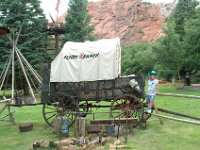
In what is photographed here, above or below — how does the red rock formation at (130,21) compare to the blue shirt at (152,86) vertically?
above

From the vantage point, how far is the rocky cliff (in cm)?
8662

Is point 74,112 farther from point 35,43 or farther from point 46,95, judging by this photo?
point 35,43

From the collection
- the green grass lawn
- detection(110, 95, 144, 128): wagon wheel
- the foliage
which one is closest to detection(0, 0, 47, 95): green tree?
the green grass lawn

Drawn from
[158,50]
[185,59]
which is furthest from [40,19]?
[185,59]

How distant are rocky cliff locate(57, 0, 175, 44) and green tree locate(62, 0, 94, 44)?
5179cm

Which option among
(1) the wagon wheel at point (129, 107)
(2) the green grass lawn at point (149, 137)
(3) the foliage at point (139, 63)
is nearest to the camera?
(2) the green grass lawn at point (149, 137)

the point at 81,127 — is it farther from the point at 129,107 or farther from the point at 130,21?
the point at 130,21

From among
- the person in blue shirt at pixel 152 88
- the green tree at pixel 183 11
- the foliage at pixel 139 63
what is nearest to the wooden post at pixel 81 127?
the person in blue shirt at pixel 152 88

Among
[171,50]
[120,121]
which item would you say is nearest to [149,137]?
[120,121]

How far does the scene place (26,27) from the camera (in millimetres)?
28438

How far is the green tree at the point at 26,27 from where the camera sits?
89.5 feet

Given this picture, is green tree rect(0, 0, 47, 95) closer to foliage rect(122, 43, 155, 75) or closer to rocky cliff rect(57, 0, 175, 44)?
foliage rect(122, 43, 155, 75)

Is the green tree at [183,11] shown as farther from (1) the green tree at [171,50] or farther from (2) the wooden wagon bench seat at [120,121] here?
(2) the wooden wagon bench seat at [120,121]

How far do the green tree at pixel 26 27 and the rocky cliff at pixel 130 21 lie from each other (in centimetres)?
5650
